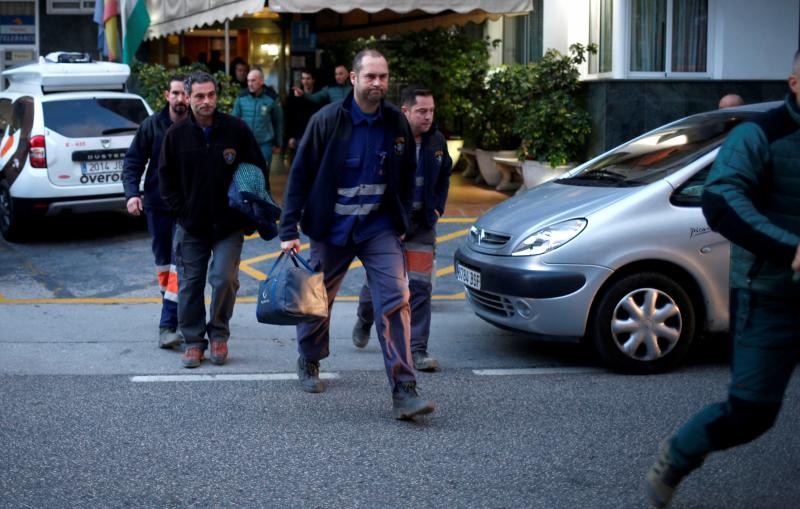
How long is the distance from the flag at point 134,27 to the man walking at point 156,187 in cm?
881

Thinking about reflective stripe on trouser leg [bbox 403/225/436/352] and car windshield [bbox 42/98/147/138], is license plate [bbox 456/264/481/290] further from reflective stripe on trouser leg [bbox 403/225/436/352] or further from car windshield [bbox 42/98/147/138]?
car windshield [bbox 42/98/147/138]

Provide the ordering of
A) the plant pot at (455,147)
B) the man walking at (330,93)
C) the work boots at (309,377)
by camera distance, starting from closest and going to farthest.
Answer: the work boots at (309,377) < the man walking at (330,93) < the plant pot at (455,147)

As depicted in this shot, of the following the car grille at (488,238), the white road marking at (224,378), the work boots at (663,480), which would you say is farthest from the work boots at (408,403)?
the work boots at (663,480)

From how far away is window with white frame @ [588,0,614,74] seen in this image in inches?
537

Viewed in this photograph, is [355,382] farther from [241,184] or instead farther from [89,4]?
[89,4]

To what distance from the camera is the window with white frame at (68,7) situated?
22.7 meters

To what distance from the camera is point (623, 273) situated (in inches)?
260

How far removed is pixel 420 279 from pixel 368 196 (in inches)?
46.9

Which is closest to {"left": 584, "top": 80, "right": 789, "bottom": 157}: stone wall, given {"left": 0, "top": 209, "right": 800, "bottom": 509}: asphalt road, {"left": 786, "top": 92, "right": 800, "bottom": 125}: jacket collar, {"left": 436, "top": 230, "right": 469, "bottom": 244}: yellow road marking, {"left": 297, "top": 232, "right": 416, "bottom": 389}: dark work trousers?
{"left": 436, "top": 230, "right": 469, "bottom": 244}: yellow road marking

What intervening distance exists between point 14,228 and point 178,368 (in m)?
5.64

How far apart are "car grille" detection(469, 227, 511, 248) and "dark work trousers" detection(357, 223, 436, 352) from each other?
0.34 meters

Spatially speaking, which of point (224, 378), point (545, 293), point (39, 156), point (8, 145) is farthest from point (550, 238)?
point (8, 145)

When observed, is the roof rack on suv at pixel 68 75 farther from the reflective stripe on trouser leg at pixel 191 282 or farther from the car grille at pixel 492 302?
the car grille at pixel 492 302

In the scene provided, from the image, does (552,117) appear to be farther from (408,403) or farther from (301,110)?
(408,403)
